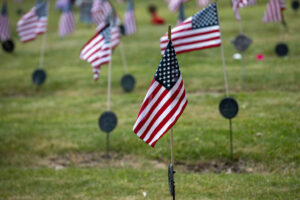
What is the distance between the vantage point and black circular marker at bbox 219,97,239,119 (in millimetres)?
8711

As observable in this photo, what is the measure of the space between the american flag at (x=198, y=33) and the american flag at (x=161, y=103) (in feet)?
6.79

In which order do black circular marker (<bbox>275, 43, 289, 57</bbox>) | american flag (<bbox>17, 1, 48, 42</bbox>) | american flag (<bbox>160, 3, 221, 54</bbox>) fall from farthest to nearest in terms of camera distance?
1. black circular marker (<bbox>275, 43, 289, 57</bbox>)
2. american flag (<bbox>17, 1, 48, 42</bbox>)
3. american flag (<bbox>160, 3, 221, 54</bbox>)

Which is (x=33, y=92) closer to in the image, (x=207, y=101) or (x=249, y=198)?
(x=207, y=101)

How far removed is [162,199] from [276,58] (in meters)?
9.71

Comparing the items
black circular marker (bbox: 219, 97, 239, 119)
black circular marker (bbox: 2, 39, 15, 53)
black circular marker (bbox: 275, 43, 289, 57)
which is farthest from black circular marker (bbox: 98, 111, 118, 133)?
black circular marker (bbox: 2, 39, 15, 53)

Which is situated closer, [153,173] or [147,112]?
[147,112]

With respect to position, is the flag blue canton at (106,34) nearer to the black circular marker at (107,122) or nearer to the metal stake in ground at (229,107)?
the black circular marker at (107,122)

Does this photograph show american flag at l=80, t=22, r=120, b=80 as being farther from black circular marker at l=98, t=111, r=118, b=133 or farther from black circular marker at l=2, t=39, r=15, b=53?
black circular marker at l=2, t=39, r=15, b=53

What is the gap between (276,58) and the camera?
15.2 meters

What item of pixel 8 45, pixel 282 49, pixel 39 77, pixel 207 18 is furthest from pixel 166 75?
pixel 8 45

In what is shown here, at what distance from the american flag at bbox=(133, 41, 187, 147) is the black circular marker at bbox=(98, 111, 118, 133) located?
3355mm

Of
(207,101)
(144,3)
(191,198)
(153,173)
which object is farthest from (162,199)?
(144,3)

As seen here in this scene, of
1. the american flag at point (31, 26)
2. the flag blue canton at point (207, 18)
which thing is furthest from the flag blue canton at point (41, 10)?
the flag blue canton at point (207, 18)

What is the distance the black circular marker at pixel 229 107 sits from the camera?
28.6 ft
